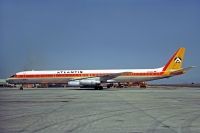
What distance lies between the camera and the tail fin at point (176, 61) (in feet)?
213

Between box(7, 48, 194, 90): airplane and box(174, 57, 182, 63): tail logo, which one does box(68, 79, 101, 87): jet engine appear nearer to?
box(7, 48, 194, 90): airplane

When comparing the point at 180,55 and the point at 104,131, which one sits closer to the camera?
the point at 104,131

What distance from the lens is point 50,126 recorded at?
12.7m

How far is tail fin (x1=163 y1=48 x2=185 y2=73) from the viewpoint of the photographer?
64938mm

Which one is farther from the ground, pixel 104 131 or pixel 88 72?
pixel 88 72

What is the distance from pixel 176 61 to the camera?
217 ft

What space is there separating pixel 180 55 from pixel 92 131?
189 feet

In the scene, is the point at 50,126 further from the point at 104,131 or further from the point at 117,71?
the point at 117,71

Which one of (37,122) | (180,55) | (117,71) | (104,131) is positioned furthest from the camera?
(180,55)

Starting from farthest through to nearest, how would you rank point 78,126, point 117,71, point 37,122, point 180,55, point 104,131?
point 180,55 < point 117,71 < point 37,122 < point 78,126 < point 104,131

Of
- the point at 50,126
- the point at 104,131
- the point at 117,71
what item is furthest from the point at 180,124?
the point at 117,71

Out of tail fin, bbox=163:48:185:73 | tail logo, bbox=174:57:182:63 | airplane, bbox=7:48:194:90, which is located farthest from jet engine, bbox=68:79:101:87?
tail logo, bbox=174:57:182:63

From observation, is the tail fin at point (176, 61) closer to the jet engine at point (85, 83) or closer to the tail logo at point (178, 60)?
the tail logo at point (178, 60)

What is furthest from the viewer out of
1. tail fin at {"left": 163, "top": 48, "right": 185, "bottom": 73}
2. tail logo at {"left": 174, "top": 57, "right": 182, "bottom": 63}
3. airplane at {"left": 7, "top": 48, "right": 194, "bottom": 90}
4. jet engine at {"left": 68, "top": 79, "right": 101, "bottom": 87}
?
tail logo at {"left": 174, "top": 57, "right": 182, "bottom": 63}
